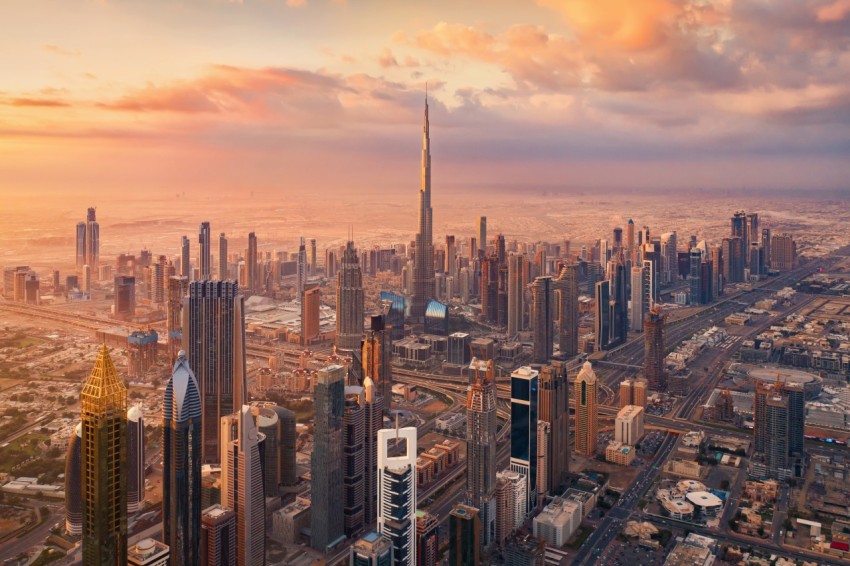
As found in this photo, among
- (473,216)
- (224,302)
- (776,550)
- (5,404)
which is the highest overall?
(473,216)

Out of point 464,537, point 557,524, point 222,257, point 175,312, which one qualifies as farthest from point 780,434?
point 222,257

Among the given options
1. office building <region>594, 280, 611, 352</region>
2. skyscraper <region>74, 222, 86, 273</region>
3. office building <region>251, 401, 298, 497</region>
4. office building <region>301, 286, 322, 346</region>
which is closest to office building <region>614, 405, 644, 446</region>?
office building <region>251, 401, 298, 497</region>

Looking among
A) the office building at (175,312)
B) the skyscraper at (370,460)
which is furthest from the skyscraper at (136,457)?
the skyscraper at (370,460)

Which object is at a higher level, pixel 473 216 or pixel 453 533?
pixel 473 216

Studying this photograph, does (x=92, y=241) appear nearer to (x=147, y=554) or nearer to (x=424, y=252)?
(x=147, y=554)

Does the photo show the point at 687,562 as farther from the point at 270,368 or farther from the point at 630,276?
the point at 630,276

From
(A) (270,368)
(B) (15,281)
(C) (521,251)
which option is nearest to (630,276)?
(C) (521,251)

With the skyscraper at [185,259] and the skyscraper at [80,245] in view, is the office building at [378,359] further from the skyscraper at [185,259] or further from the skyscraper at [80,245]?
the skyscraper at [80,245]
